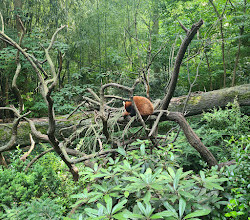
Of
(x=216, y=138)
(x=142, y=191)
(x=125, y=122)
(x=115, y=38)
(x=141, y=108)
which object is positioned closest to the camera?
(x=142, y=191)

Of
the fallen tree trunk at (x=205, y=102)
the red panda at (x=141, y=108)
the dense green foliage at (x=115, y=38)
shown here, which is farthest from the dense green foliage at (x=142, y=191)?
the dense green foliage at (x=115, y=38)

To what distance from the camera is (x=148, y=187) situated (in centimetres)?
79

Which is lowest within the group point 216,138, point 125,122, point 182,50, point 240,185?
point 216,138

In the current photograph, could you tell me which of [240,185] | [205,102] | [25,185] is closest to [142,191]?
[240,185]

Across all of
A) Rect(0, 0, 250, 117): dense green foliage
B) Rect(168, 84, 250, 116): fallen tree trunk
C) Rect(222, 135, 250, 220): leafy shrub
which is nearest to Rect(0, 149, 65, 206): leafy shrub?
Rect(222, 135, 250, 220): leafy shrub

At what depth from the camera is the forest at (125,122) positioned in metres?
0.86

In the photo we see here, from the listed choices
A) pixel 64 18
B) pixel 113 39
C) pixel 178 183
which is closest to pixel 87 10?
pixel 64 18

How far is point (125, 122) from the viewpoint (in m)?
2.05

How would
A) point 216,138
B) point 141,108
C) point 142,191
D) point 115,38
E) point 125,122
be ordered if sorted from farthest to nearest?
point 115,38, point 216,138, point 125,122, point 141,108, point 142,191

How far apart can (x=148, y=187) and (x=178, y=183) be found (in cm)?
16

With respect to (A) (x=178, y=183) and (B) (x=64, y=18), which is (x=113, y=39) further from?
(A) (x=178, y=183)

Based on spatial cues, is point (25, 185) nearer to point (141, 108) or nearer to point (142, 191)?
point (142, 191)

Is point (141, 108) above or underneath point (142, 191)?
above

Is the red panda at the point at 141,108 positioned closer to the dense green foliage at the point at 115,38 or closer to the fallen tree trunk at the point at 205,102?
the fallen tree trunk at the point at 205,102
